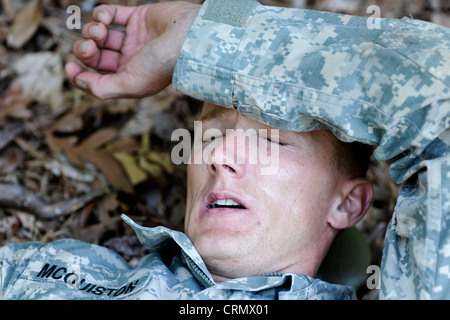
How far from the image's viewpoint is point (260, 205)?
217cm

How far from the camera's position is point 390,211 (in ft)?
10.6

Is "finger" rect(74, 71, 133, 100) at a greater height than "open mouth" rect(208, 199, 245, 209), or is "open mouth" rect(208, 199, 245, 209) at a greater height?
"finger" rect(74, 71, 133, 100)

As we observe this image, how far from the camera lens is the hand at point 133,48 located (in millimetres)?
2354

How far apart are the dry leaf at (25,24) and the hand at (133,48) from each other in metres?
1.64

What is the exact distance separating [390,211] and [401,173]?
1264 millimetres

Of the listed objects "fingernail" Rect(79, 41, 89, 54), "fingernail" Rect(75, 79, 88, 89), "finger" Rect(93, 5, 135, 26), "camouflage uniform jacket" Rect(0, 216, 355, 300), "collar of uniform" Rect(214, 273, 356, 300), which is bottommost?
"camouflage uniform jacket" Rect(0, 216, 355, 300)

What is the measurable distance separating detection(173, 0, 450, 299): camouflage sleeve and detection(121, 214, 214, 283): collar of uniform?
497mm

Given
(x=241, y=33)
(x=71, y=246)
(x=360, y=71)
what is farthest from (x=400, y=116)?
(x=71, y=246)

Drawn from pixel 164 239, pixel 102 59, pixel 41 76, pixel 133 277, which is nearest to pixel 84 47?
pixel 102 59

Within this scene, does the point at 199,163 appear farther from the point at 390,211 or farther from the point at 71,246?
the point at 390,211

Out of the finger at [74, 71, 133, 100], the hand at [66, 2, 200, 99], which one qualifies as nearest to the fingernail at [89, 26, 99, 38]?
the hand at [66, 2, 200, 99]

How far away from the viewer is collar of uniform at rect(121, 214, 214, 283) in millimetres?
2145

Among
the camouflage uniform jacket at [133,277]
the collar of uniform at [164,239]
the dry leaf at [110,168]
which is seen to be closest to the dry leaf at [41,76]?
the dry leaf at [110,168]

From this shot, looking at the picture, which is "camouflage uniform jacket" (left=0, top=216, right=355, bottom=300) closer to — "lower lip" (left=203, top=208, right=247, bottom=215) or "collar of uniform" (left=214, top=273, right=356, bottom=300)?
"collar of uniform" (left=214, top=273, right=356, bottom=300)
